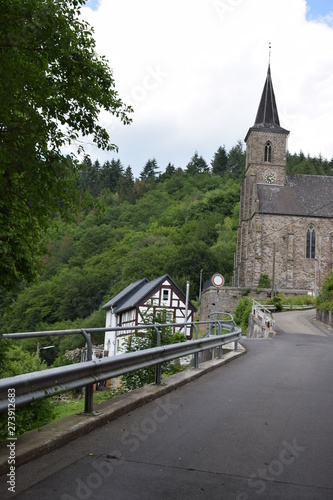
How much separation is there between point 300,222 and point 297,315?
26.5 meters

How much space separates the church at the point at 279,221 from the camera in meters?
61.5

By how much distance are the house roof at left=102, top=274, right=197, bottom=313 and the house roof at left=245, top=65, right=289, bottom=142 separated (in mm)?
28451

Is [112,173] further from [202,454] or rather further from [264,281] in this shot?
[202,454]

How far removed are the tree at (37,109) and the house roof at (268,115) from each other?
61.3 m

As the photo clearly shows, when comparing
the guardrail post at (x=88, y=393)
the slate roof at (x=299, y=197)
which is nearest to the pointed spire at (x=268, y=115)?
the slate roof at (x=299, y=197)

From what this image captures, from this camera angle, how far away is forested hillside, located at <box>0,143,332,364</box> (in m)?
78.8

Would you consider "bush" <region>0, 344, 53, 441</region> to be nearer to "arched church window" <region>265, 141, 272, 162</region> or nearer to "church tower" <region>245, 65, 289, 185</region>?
"church tower" <region>245, 65, 289, 185</region>

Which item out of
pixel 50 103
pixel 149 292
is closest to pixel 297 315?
pixel 149 292

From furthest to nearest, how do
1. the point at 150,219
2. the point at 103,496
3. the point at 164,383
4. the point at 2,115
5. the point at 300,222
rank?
the point at 150,219
the point at 300,222
the point at 164,383
the point at 2,115
the point at 103,496

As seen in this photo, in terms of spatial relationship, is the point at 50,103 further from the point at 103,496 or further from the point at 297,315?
the point at 297,315

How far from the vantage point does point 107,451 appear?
4.71 meters

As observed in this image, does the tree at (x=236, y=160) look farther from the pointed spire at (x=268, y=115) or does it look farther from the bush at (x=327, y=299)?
the bush at (x=327, y=299)

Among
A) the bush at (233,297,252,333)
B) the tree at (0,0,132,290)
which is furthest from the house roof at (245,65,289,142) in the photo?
the tree at (0,0,132,290)

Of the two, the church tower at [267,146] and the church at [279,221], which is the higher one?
the church tower at [267,146]
